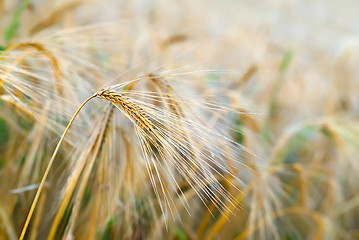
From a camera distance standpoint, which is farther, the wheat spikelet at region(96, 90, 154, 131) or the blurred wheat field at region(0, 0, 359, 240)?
the blurred wheat field at region(0, 0, 359, 240)

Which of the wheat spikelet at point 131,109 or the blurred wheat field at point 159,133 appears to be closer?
the wheat spikelet at point 131,109

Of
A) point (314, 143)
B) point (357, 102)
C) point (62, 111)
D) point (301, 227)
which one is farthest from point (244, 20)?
point (62, 111)

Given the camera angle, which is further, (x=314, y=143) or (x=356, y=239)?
(x=314, y=143)

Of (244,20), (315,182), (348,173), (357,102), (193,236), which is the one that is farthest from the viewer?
(244,20)

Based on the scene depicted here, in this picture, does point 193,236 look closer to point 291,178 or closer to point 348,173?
point 291,178
